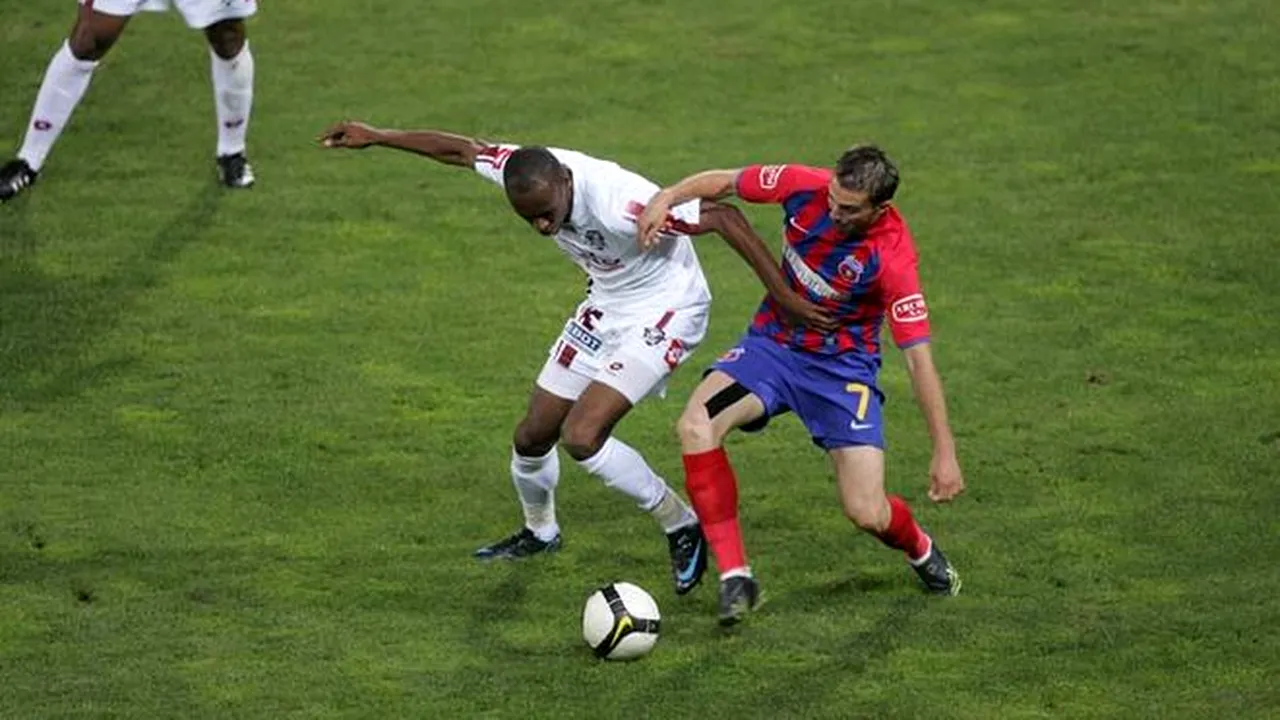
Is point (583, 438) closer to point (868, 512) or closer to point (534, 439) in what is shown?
point (534, 439)

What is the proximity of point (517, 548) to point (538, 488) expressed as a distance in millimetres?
336

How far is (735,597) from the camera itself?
958 centimetres

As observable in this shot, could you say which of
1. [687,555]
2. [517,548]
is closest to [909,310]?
[687,555]

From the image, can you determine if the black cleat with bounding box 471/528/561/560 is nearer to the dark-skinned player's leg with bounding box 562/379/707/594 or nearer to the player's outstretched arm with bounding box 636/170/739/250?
the dark-skinned player's leg with bounding box 562/379/707/594

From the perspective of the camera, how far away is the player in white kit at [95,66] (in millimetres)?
14047

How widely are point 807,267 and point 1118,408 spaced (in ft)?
10.2

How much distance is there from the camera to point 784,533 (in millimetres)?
10758

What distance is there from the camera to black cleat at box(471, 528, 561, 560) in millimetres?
10461

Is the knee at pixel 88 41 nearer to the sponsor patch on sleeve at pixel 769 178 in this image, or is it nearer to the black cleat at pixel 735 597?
the sponsor patch on sleeve at pixel 769 178

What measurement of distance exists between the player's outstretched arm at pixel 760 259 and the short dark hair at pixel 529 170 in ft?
2.14

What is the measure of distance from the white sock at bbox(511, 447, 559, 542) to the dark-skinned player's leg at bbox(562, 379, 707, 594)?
0.32 metres

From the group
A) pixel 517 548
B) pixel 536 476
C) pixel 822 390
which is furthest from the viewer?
pixel 517 548

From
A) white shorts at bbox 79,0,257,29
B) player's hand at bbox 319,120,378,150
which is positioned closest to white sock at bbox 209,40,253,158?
white shorts at bbox 79,0,257,29

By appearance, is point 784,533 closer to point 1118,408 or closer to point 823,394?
point 823,394
